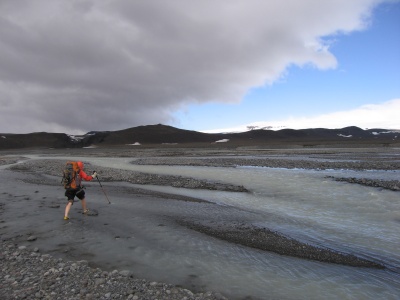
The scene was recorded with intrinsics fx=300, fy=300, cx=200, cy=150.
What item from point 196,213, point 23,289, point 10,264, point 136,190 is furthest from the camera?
point 136,190

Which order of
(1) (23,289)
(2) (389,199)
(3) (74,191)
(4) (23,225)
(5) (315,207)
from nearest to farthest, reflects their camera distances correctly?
(1) (23,289)
(4) (23,225)
(3) (74,191)
(5) (315,207)
(2) (389,199)

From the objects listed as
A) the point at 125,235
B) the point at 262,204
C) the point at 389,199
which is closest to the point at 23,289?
the point at 125,235

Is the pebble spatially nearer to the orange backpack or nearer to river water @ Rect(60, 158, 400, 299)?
river water @ Rect(60, 158, 400, 299)

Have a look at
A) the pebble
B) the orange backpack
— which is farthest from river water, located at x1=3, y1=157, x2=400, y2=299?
the orange backpack

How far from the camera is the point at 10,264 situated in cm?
737

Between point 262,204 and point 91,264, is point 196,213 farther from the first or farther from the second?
point 91,264

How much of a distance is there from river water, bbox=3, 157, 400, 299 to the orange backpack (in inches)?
94.2

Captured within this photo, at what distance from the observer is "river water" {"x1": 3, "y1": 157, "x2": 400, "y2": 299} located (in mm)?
6910

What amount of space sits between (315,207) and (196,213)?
19.8ft

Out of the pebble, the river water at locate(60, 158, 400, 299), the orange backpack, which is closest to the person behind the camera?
the pebble

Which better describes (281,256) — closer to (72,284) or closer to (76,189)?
(72,284)

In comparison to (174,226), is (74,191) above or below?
above

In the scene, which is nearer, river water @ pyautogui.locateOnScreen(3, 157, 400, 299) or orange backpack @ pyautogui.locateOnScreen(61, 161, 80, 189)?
river water @ pyautogui.locateOnScreen(3, 157, 400, 299)

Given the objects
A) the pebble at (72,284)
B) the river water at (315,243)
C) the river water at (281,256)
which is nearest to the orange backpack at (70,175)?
the river water at (281,256)
